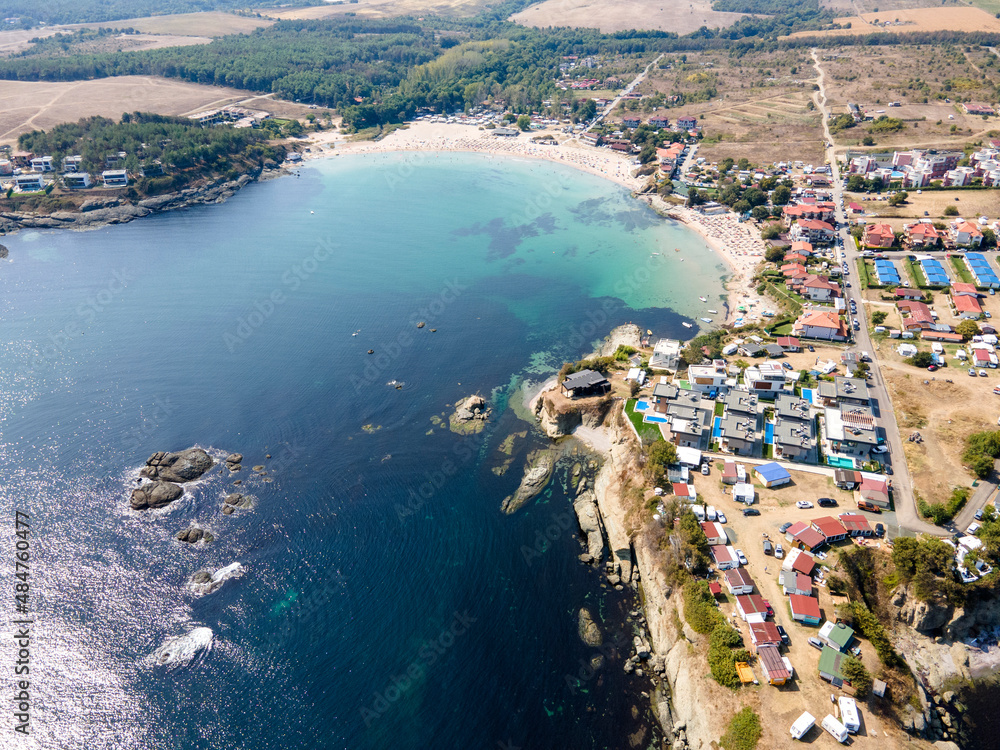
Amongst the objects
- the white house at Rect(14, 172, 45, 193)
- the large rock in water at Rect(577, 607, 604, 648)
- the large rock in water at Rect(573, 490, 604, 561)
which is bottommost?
the large rock in water at Rect(577, 607, 604, 648)

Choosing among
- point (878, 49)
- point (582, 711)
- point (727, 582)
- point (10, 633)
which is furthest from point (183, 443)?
point (878, 49)

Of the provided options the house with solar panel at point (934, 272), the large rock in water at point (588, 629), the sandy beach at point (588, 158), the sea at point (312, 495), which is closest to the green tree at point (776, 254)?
the sandy beach at point (588, 158)

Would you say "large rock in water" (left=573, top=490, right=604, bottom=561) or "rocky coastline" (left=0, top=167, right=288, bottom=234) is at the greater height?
"rocky coastline" (left=0, top=167, right=288, bottom=234)

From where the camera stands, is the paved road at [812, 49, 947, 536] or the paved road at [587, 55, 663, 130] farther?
the paved road at [587, 55, 663, 130]

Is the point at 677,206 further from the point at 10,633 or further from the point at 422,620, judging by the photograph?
the point at 10,633

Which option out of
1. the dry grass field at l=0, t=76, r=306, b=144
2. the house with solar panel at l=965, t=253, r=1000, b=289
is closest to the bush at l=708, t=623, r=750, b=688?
the house with solar panel at l=965, t=253, r=1000, b=289

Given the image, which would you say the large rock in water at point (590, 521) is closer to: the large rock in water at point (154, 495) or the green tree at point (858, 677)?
the green tree at point (858, 677)

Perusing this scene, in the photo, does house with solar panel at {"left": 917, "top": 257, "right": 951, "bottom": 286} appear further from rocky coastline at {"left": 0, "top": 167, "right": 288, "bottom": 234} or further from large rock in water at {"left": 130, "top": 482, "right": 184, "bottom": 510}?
rocky coastline at {"left": 0, "top": 167, "right": 288, "bottom": 234}

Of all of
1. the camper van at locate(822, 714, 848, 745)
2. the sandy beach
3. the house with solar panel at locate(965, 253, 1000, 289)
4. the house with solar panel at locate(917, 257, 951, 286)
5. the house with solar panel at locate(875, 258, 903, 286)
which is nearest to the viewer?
the camper van at locate(822, 714, 848, 745)
